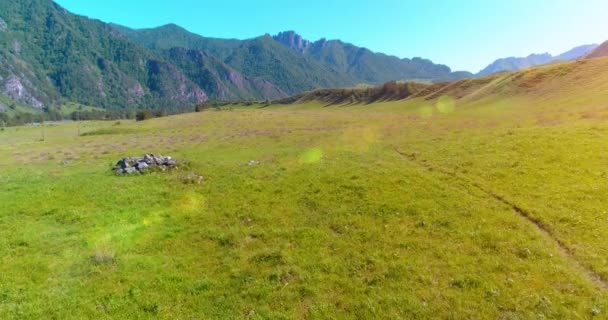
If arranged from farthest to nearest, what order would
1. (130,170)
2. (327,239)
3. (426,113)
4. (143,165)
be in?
(426,113) < (143,165) < (130,170) < (327,239)

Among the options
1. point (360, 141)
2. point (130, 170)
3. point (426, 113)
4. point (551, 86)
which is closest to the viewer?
point (130, 170)

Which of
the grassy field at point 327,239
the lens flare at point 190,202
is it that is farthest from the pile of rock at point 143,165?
the lens flare at point 190,202

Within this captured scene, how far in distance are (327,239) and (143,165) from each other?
68.9ft

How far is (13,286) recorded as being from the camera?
13406mm

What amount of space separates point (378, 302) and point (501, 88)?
93.0 meters

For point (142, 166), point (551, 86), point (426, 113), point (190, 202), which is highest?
point (551, 86)

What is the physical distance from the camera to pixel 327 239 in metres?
16.3

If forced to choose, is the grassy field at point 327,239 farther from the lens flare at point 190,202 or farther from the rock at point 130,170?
the rock at point 130,170

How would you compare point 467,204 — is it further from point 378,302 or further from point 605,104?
point 605,104

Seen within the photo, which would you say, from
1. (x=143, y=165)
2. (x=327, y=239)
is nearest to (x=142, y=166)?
(x=143, y=165)

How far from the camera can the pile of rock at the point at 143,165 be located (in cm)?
2981

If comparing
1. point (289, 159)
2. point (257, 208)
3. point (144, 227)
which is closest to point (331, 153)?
point (289, 159)

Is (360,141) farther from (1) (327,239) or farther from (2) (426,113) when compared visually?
(2) (426,113)

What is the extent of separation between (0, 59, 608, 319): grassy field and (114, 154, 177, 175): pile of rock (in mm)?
1693
